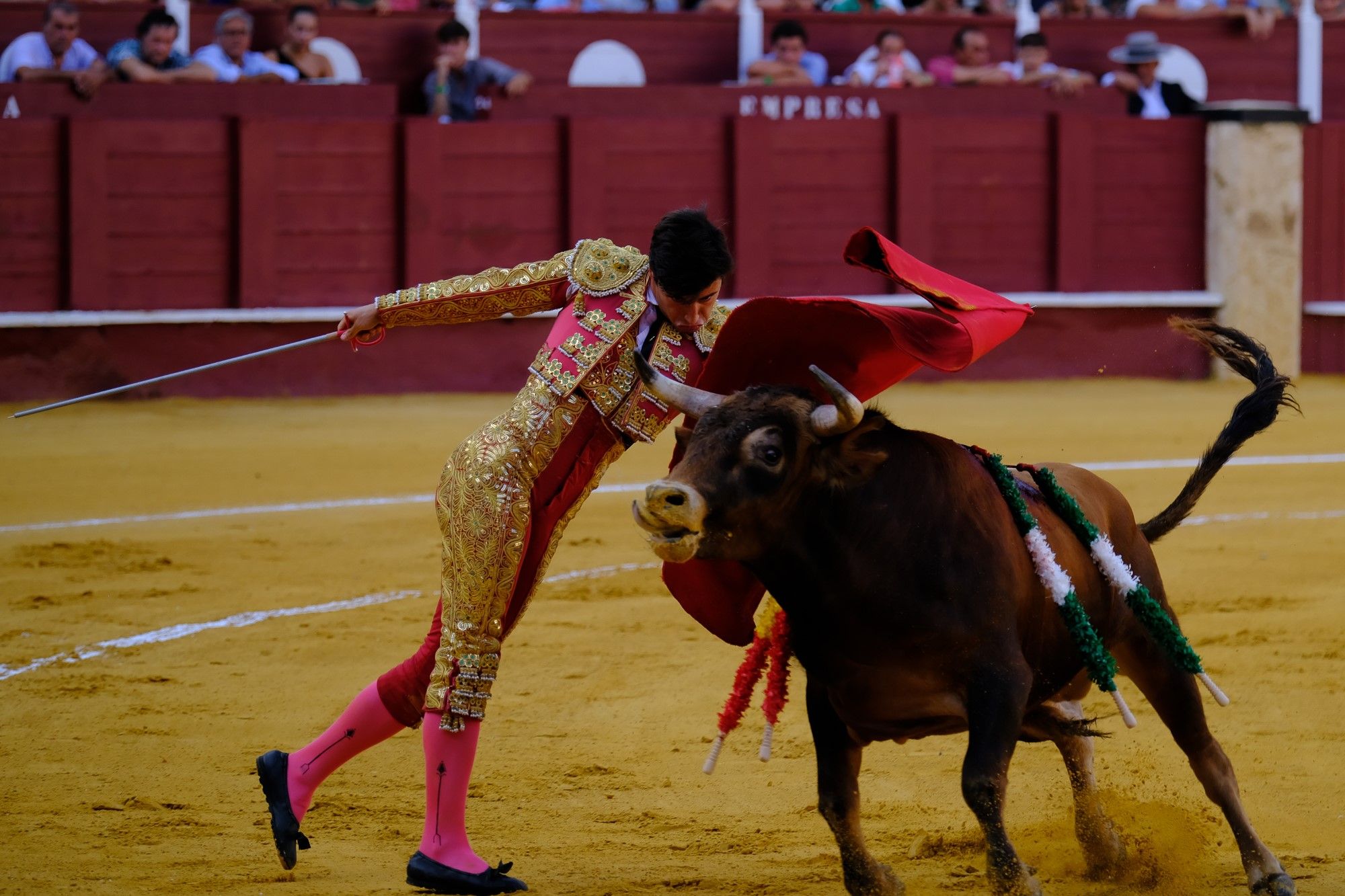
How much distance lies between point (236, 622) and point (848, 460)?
2692 mm

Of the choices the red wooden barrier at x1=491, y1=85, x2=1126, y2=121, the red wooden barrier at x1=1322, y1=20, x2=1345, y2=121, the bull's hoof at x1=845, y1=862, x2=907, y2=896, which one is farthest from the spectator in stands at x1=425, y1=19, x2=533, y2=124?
the bull's hoof at x1=845, y1=862, x2=907, y2=896

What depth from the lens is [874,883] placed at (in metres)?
2.71

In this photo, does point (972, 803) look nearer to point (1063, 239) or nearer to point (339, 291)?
point (339, 291)

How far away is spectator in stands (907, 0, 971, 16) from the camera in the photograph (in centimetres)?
1038

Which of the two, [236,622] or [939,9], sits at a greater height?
[939,9]

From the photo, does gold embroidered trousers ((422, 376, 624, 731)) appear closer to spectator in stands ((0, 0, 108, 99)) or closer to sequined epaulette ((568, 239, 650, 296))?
sequined epaulette ((568, 239, 650, 296))

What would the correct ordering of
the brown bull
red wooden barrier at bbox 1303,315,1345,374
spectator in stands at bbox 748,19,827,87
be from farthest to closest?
red wooden barrier at bbox 1303,315,1345,374 → spectator in stands at bbox 748,19,827,87 → the brown bull

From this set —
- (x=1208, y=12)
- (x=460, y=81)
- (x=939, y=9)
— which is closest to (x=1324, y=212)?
(x=1208, y=12)

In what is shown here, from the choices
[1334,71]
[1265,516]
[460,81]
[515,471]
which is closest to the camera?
[515,471]

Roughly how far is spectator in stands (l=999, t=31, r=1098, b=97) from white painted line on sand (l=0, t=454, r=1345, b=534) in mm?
3421

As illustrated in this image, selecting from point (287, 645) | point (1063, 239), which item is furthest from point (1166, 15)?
point (287, 645)

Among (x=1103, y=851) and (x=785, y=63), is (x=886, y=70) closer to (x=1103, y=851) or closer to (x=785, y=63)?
(x=785, y=63)

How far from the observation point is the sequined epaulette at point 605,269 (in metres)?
2.86

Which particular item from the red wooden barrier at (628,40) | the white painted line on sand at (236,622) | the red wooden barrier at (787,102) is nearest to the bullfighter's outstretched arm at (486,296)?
the white painted line on sand at (236,622)
